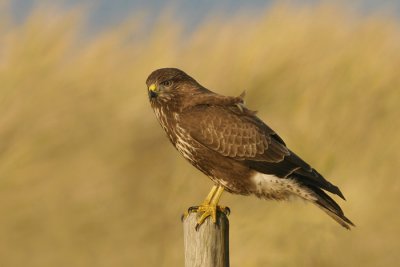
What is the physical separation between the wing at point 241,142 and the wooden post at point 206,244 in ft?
2.09

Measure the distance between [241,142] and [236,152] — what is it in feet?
0.26

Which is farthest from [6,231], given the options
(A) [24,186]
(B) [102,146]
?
(B) [102,146]

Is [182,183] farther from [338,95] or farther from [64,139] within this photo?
[338,95]

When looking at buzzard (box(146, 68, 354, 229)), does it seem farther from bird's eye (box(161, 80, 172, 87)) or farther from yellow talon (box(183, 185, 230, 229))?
bird's eye (box(161, 80, 172, 87))

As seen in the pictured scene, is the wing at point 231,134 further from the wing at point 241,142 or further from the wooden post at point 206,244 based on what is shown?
the wooden post at point 206,244

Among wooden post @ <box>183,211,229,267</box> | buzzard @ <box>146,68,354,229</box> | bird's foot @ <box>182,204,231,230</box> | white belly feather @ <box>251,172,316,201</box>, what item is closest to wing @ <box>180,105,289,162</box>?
buzzard @ <box>146,68,354,229</box>

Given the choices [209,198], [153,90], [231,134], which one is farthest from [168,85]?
[209,198]

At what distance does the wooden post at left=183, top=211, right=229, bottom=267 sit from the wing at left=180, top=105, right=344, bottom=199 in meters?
0.64

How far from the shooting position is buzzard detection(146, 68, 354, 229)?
719 centimetres

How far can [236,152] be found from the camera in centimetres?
723

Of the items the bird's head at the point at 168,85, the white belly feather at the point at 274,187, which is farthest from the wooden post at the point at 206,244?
the bird's head at the point at 168,85

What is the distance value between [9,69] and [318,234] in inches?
121

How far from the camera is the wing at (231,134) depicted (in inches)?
283

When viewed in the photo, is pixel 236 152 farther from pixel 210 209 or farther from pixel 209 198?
pixel 210 209
